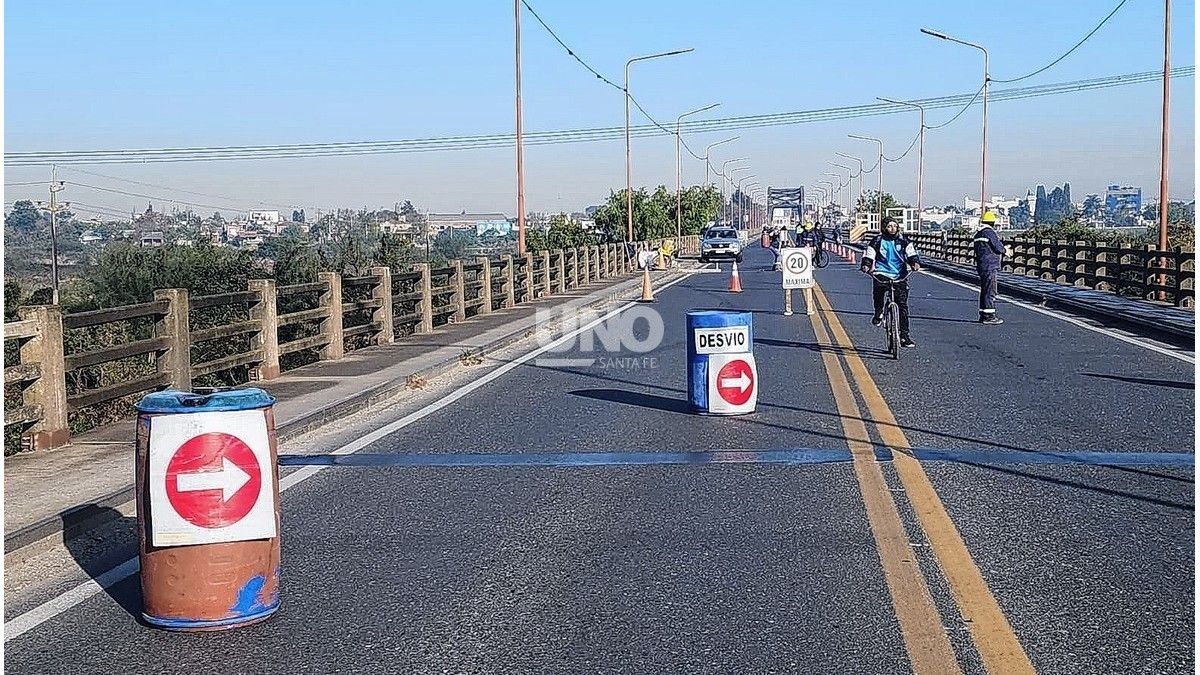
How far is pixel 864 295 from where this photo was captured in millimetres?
31906

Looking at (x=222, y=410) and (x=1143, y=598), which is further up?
(x=222, y=410)

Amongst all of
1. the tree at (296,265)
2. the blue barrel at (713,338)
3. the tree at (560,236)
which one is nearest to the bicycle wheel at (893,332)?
the blue barrel at (713,338)

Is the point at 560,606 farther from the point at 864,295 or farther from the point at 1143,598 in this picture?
the point at 864,295

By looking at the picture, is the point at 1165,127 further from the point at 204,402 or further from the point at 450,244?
the point at 450,244

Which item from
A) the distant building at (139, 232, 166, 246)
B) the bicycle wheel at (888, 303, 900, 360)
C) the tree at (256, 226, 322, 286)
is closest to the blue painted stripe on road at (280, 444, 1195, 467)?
the bicycle wheel at (888, 303, 900, 360)

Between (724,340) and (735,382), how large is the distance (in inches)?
14.6

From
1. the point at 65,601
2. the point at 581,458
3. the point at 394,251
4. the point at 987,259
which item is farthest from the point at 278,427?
the point at 394,251

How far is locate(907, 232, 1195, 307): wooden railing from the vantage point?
990 inches

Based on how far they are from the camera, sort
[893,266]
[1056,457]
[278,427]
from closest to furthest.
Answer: [1056,457], [278,427], [893,266]

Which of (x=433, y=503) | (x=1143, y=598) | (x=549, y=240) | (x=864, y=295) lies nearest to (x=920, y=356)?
(x=433, y=503)

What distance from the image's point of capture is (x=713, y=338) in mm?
11922

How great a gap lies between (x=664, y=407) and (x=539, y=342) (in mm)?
8481

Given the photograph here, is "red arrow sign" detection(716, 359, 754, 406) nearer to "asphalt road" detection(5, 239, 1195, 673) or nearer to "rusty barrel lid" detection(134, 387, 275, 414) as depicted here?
"asphalt road" detection(5, 239, 1195, 673)

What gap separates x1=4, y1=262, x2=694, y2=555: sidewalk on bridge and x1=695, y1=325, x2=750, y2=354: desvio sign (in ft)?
10.9
